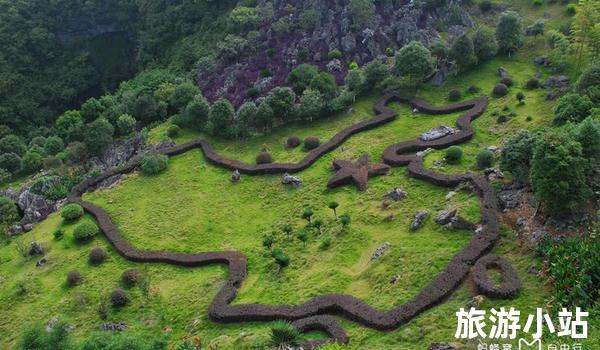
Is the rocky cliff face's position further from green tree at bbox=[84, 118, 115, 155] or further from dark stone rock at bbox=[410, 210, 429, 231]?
dark stone rock at bbox=[410, 210, 429, 231]

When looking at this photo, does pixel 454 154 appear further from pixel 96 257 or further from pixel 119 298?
pixel 96 257

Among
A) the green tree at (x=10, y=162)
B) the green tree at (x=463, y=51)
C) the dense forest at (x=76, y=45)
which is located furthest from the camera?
the dense forest at (x=76, y=45)

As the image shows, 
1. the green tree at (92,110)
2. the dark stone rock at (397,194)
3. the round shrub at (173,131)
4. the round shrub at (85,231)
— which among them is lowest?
the dark stone rock at (397,194)

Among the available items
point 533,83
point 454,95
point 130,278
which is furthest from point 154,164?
point 533,83

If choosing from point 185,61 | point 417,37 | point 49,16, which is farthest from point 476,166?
point 49,16

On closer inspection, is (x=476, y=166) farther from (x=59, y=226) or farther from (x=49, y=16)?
(x=49, y=16)

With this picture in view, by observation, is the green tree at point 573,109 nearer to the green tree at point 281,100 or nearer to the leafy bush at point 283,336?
the green tree at point 281,100

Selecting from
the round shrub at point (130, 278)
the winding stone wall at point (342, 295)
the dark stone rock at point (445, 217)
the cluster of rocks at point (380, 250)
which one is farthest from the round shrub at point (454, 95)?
the round shrub at point (130, 278)

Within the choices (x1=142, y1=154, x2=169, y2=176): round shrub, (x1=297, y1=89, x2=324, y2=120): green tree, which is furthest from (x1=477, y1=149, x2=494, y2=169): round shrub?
(x1=142, y1=154, x2=169, y2=176): round shrub
